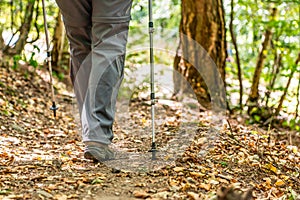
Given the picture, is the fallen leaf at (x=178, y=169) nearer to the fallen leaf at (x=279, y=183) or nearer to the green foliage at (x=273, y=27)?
the fallen leaf at (x=279, y=183)

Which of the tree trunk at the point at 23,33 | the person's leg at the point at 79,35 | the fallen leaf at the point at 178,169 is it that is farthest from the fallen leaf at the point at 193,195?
the tree trunk at the point at 23,33

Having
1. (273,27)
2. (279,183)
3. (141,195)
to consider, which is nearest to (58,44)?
(273,27)

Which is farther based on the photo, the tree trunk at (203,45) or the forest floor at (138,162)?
the tree trunk at (203,45)

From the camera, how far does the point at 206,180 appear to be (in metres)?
2.98

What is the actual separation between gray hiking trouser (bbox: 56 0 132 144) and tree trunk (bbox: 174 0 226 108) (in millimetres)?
2764

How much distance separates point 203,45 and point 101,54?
2.96 meters

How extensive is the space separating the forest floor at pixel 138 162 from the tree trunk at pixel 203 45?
56 cm

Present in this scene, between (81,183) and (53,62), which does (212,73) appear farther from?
(81,183)

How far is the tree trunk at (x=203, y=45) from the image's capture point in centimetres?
591

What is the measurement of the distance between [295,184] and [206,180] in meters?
0.75

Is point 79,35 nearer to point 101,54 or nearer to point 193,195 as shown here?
point 101,54

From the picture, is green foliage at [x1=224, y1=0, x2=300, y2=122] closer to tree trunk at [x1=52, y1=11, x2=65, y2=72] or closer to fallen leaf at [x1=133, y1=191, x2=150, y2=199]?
tree trunk at [x1=52, y1=11, x2=65, y2=72]

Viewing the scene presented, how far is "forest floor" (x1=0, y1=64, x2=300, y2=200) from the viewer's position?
8.93 ft

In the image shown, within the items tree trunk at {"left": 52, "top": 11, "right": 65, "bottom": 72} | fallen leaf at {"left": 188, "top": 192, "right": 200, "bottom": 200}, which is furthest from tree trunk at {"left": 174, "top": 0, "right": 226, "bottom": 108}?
fallen leaf at {"left": 188, "top": 192, "right": 200, "bottom": 200}
